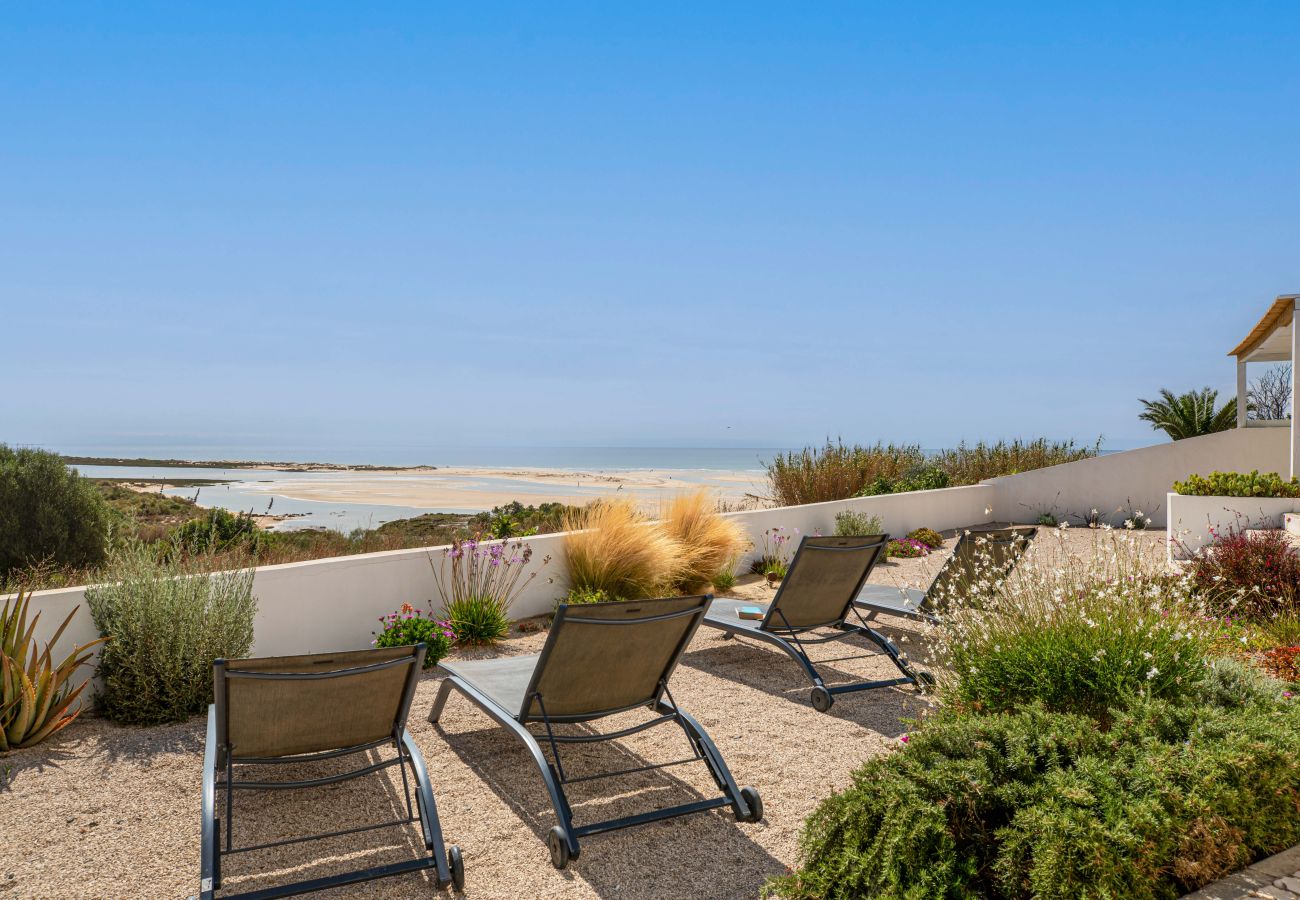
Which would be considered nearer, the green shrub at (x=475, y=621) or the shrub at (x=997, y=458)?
the green shrub at (x=475, y=621)

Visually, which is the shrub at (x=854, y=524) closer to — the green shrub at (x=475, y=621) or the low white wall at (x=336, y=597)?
the low white wall at (x=336, y=597)

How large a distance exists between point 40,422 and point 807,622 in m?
14.0

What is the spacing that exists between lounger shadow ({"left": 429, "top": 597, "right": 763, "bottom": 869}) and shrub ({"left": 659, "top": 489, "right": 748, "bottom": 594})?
12.7ft

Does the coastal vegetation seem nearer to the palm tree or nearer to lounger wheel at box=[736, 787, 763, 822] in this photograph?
the palm tree

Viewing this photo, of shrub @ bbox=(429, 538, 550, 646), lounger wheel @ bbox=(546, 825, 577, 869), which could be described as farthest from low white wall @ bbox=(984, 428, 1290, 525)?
lounger wheel @ bbox=(546, 825, 577, 869)

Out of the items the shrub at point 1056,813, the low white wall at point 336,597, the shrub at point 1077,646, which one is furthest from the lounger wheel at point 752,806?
the low white wall at point 336,597

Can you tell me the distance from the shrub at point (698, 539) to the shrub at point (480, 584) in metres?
1.54

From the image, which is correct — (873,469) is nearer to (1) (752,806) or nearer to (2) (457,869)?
(1) (752,806)

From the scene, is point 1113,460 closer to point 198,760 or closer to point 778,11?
point 778,11

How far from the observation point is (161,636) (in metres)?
4.23

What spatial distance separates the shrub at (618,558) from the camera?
6.74 m

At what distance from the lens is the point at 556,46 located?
11711 mm

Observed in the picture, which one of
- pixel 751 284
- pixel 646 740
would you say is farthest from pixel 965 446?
pixel 751 284

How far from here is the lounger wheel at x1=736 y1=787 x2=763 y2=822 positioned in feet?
9.70
